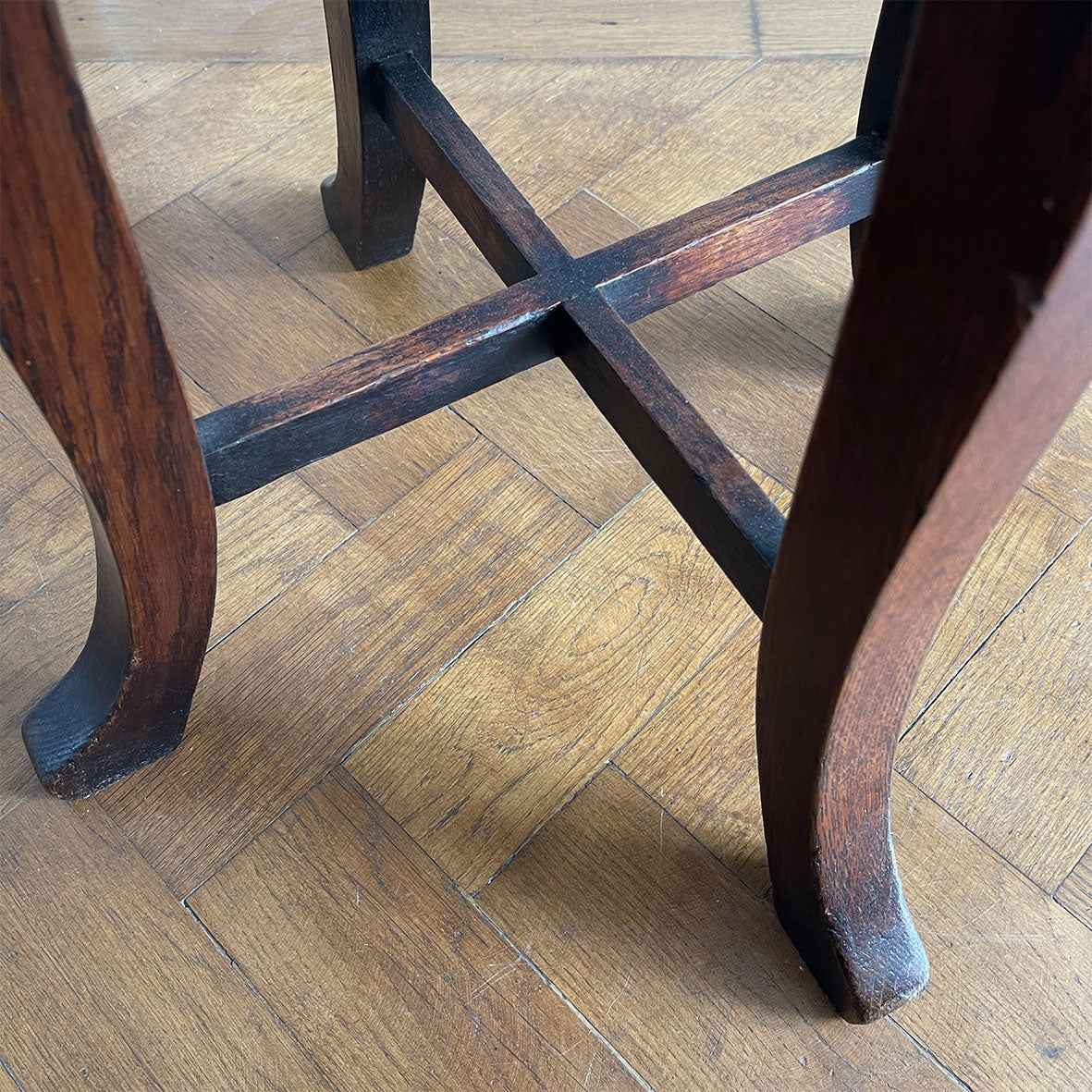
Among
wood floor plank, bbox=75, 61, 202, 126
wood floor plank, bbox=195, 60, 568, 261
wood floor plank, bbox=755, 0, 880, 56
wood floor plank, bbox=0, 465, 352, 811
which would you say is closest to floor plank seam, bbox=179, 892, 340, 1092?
wood floor plank, bbox=0, 465, 352, 811

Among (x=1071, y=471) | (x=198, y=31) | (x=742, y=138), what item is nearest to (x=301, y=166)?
(x=198, y=31)

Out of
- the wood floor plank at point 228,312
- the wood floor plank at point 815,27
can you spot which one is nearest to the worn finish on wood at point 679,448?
the wood floor plank at point 228,312

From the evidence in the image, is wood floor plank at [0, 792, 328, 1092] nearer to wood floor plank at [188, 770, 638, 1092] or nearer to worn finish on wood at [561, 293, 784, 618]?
wood floor plank at [188, 770, 638, 1092]

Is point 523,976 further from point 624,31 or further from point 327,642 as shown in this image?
point 624,31

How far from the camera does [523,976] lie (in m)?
0.51

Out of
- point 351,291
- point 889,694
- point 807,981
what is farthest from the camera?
point 351,291

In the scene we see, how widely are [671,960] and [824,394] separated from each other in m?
0.31

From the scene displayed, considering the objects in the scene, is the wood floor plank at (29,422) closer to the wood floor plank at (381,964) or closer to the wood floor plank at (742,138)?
the wood floor plank at (381,964)

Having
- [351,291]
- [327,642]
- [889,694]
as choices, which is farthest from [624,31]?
[889,694]

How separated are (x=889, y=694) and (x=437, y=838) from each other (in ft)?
0.82

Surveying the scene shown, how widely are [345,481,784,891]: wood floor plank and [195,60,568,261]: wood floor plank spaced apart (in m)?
0.27

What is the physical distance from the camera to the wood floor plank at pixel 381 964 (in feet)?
1.62

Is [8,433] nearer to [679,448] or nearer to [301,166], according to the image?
[301,166]

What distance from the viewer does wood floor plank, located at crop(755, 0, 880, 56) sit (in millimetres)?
889
